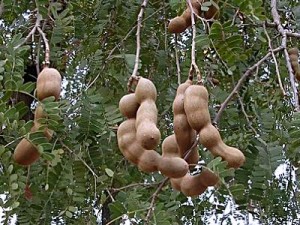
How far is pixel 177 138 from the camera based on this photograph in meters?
1.14

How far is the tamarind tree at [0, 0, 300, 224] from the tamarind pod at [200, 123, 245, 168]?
0.02 metres

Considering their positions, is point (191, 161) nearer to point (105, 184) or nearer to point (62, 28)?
point (105, 184)

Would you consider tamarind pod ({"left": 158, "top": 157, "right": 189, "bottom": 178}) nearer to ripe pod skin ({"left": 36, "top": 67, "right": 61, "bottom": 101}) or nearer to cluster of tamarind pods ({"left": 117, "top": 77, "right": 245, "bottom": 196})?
cluster of tamarind pods ({"left": 117, "top": 77, "right": 245, "bottom": 196})

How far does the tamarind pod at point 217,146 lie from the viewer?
1.11 metres

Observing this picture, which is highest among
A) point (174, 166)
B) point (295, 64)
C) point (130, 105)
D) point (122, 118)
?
point (295, 64)

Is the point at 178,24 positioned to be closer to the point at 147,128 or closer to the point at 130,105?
the point at 130,105

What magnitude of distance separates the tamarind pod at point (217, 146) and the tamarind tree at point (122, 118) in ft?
0.06

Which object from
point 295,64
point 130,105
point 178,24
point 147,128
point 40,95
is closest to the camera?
point 147,128

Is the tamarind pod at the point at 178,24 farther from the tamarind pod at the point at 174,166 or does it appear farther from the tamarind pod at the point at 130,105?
the tamarind pod at the point at 174,166

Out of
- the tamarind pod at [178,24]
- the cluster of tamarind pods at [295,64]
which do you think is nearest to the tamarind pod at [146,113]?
the tamarind pod at [178,24]

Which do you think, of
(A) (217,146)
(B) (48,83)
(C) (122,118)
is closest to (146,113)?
(A) (217,146)

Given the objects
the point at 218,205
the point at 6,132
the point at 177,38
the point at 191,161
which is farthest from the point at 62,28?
the point at 191,161

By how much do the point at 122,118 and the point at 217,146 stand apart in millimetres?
548

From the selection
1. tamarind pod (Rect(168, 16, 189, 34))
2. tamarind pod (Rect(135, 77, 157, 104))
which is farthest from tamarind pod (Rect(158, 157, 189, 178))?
tamarind pod (Rect(168, 16, 189, 34))
